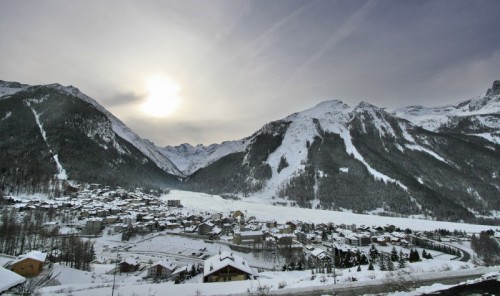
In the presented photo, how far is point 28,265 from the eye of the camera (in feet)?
120

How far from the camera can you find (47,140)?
19962 centimetres

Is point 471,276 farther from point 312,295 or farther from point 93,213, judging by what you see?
point 93,213

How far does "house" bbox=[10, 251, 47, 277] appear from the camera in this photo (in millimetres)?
35978

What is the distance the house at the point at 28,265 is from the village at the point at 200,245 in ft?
0.35

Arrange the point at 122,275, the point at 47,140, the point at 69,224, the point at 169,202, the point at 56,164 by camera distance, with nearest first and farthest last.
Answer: the point at 122,275 < the point at 69,224 < the point at 169,202 < the point at 56,164 < the point at 47,140

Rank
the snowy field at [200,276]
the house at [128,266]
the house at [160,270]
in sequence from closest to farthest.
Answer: the snowy field at [200,276] → the house at [160,270] → the house at [128,266]

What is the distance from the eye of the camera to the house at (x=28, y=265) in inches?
1416

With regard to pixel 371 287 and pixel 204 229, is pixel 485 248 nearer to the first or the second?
pixel 204 229

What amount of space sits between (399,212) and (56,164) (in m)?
192

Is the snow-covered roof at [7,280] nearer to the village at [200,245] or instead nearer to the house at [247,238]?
the village at [200,245]

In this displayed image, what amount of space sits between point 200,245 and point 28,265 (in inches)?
1600

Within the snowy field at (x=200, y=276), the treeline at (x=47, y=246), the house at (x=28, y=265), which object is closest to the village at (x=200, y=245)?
the house at (x=28, y=265)

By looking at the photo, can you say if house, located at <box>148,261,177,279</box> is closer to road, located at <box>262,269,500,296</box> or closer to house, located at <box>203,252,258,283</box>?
house, located at <box>203,252,258,283</box>

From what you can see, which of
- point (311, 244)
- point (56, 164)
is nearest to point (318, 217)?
point (311, 244)
